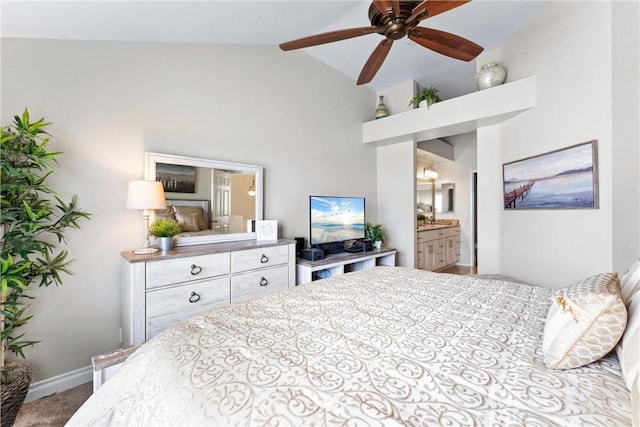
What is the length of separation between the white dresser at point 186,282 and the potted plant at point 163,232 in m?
0.10

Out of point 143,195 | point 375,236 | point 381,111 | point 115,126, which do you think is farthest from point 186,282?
point 381,111

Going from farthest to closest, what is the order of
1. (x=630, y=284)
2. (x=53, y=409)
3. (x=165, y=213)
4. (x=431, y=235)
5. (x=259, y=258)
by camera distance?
(x=431, y=235) < (x=259, y=258) < (x=165, y=213) < (x=53, y=409) < (x=630, y=284)

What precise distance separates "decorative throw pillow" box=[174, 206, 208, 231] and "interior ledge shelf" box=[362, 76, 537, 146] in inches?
105

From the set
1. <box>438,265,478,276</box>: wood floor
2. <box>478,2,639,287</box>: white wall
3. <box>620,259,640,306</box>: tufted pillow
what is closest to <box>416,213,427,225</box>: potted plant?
<box>438,265,478,276</box>: wood floor

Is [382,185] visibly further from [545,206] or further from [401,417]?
[401,417]

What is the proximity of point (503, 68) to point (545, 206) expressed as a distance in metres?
1.61

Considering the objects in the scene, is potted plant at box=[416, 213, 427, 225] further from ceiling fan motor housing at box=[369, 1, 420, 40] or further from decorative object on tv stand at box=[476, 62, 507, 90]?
ceiling fan motor housing at box=[369, 1, 420, 40]

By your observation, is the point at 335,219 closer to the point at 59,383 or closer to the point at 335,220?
the point at 335,220

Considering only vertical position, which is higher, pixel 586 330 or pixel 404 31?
pixel 404 31

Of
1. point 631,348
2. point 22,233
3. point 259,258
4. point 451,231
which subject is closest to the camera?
point 631,348

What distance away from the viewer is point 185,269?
197cm

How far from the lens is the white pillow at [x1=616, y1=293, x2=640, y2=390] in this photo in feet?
2.08

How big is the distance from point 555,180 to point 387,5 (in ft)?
6.88

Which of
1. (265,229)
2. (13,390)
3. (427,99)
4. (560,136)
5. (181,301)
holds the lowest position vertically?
(13,390)
